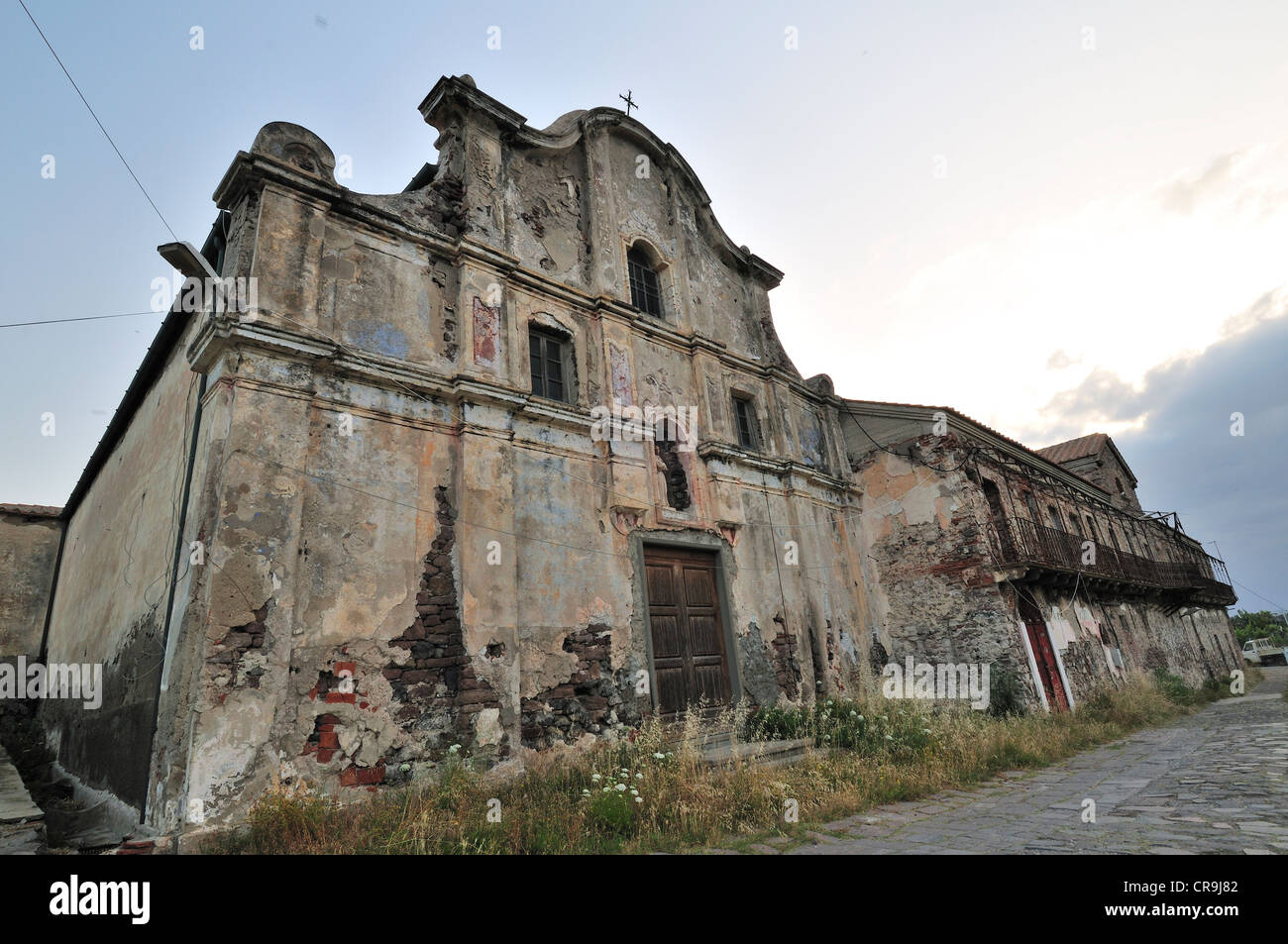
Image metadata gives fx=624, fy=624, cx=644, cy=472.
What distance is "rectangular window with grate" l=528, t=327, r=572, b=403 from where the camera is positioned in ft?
29.4

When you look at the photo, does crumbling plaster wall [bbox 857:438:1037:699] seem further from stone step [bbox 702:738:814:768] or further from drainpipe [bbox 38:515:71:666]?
drainpipe [bbox 38:515:71:666]

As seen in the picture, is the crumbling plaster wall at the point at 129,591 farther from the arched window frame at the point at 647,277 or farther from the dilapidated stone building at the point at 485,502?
the arched window frame at the point at 647,277

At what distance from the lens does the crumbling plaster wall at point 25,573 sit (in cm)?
1332

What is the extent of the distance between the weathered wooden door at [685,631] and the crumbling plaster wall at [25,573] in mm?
14025

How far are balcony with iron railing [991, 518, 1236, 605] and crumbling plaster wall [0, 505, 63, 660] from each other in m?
20.1

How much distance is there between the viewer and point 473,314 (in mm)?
8141

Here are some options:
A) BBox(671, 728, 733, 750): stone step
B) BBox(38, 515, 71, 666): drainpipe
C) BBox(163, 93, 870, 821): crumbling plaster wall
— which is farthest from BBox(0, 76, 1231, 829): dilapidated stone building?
BBox(671, 728, 733, 750): stone step

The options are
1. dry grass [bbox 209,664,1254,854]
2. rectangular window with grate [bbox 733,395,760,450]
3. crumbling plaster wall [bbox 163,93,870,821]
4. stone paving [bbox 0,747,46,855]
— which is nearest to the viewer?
stone paving [bbox 0,747,46,855]

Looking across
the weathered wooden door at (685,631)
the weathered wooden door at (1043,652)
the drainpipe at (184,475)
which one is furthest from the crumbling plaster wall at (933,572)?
the drainpipe at (184,475)

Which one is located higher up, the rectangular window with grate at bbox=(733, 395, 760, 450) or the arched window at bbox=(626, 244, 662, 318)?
the arched window at bbox=(626, 244, 662, 318)

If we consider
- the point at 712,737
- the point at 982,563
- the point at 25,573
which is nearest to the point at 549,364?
the point at 712,737

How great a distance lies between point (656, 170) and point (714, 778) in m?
11.2
